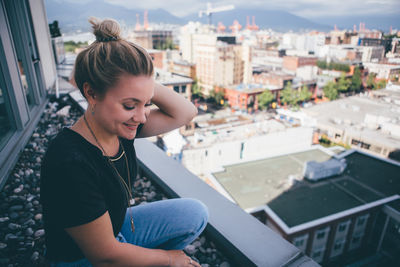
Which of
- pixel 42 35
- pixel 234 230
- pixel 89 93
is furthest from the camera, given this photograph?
pixel 42 35

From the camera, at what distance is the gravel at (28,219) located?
1269 millimetres

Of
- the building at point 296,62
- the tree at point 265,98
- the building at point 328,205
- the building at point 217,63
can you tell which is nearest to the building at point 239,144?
the building at point 328,205

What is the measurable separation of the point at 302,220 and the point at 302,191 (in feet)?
5.28

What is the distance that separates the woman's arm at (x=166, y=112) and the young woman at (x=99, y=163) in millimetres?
194

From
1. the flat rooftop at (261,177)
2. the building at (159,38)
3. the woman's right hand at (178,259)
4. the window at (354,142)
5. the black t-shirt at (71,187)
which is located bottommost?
the flat rooftop at (261,177)

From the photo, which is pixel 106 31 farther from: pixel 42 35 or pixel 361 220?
pixel 361 220

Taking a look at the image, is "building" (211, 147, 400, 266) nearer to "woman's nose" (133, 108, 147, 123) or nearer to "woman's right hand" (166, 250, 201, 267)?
"woman's right hand" (166, 250, 201, 267)

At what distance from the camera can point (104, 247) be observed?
0.65 metres

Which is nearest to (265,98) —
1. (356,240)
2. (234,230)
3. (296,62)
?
(296,62)

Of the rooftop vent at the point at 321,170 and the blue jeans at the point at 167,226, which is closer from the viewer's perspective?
the blue jeans at the point at 167,226

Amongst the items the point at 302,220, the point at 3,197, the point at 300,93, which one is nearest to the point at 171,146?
the point at 302,220

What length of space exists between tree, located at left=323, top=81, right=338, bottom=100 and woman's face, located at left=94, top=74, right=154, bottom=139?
1083 inches

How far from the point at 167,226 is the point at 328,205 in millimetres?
8311

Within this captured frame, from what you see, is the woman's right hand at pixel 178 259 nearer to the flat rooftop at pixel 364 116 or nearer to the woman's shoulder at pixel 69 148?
the woman's shoulder at pixel 69 148
